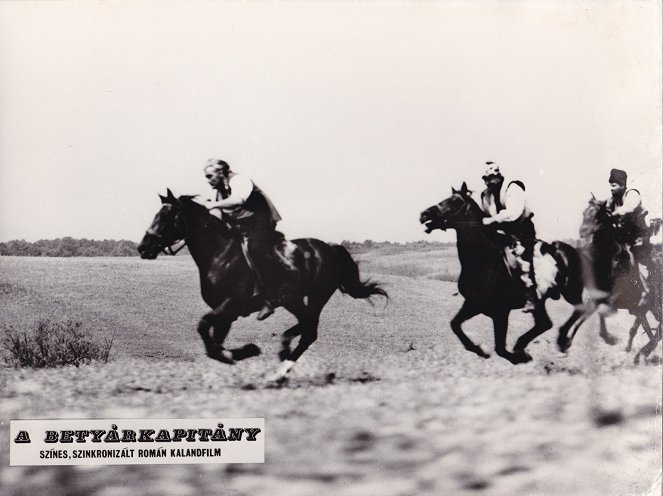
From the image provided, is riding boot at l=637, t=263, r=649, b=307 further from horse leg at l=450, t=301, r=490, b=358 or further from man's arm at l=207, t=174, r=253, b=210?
man's arm at l=207, t=174, r=253, b=210

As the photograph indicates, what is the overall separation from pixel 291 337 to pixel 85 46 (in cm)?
287

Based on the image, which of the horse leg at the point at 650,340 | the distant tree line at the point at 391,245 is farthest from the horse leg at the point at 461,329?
the horse leg at the point at 650,340

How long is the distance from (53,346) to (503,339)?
366 centimetres

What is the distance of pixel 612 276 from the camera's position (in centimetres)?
567

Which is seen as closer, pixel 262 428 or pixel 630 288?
pixel 262 428

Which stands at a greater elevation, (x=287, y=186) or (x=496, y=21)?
(x=496, y=21)

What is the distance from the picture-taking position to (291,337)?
5.24m

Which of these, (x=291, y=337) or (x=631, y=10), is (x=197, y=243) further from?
(x=631, y=10)

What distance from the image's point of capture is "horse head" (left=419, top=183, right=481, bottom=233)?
5.37 meters

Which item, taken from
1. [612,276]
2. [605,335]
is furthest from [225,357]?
[612,276]

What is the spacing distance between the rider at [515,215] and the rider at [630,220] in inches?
31.2

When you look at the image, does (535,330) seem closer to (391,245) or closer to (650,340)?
(650,340)

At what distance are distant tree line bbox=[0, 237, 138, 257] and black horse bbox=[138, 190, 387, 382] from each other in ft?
0.73

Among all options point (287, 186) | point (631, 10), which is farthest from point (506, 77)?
A: point (287, 186)
